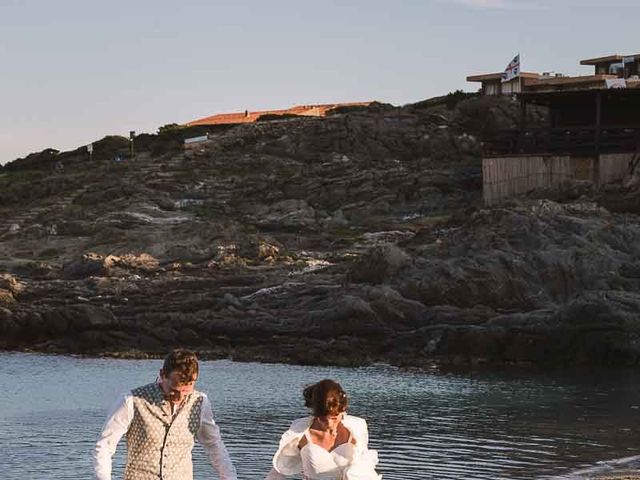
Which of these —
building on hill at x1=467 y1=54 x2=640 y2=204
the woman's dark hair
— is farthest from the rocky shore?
the woman's dark hair

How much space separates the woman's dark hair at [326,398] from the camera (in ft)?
27.0

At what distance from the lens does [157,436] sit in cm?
899

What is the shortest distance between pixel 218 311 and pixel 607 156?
18.3 meters

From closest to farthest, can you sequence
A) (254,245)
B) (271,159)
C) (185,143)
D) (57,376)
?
(57,376) → (254,245) → (271,159) → (185,143)

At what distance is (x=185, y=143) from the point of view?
260ft

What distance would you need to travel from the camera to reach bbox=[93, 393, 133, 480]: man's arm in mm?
8492

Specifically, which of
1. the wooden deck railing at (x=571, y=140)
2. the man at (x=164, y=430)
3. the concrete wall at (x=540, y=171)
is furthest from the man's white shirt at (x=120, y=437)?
the wooden deck railing at (x=571, y=140)

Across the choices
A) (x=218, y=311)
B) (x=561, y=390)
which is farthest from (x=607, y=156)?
(x=561, y=390)

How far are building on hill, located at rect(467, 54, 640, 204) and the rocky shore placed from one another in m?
1.67

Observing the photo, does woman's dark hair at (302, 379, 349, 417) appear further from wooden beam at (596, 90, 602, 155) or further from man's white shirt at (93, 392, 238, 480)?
wooden beam at (596, 90, 602, 155)

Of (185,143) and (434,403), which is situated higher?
(185,143)

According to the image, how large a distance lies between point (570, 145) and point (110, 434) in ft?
154

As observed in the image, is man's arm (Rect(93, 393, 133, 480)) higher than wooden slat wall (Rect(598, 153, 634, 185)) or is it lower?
lower

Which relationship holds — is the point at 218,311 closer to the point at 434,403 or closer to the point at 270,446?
the point at 434,403
